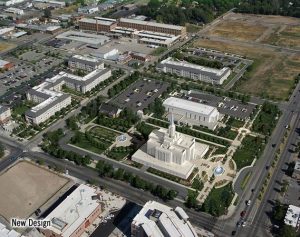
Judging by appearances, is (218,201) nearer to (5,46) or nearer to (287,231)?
(287,231)

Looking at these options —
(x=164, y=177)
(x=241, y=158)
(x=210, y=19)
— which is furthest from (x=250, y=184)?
(x=210, y=19)

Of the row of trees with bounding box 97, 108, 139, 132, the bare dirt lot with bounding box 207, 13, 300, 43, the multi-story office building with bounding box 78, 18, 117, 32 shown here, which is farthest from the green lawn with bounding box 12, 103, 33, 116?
the bare dirt lot with bounding box 207, 13, 300, 43

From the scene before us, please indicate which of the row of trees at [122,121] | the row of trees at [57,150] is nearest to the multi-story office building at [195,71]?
the row of trees at [122,121]

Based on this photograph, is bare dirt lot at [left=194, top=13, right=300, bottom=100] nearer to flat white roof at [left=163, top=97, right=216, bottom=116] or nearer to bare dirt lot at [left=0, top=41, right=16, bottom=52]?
flat white roof at [left=163, top=97, right=216, bottom=116]

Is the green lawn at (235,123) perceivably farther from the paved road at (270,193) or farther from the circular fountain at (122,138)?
the circular fountain at (122,138)

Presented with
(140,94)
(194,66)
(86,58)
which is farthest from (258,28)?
(86,58)
